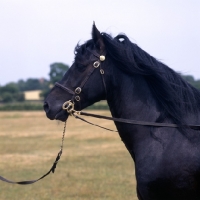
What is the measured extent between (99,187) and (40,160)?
260 inches

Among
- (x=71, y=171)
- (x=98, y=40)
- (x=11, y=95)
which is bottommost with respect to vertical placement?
(x=11, y=95)

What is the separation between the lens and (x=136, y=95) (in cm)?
508

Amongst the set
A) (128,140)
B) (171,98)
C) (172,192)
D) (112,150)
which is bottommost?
(112,150)

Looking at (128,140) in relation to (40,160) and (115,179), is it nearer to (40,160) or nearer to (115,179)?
(115,179)

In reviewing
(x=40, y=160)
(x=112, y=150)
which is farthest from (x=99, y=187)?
(x=112, y=150)

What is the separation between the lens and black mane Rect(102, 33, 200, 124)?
4942 millimetres

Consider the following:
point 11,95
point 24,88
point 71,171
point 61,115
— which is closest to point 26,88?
point 24,88

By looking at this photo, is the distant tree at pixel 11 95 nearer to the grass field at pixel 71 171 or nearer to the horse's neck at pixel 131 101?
the grass field at pixel 71 171

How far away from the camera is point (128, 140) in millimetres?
5070

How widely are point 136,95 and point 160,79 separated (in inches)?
12.3

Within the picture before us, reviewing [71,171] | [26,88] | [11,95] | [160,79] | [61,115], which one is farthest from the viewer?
[26,88]

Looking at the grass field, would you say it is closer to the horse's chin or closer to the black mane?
the horse's chin

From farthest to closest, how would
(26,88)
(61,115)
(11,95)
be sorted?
(26,88), (11,95), (61,115)

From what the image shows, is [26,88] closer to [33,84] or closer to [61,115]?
[33,84]
